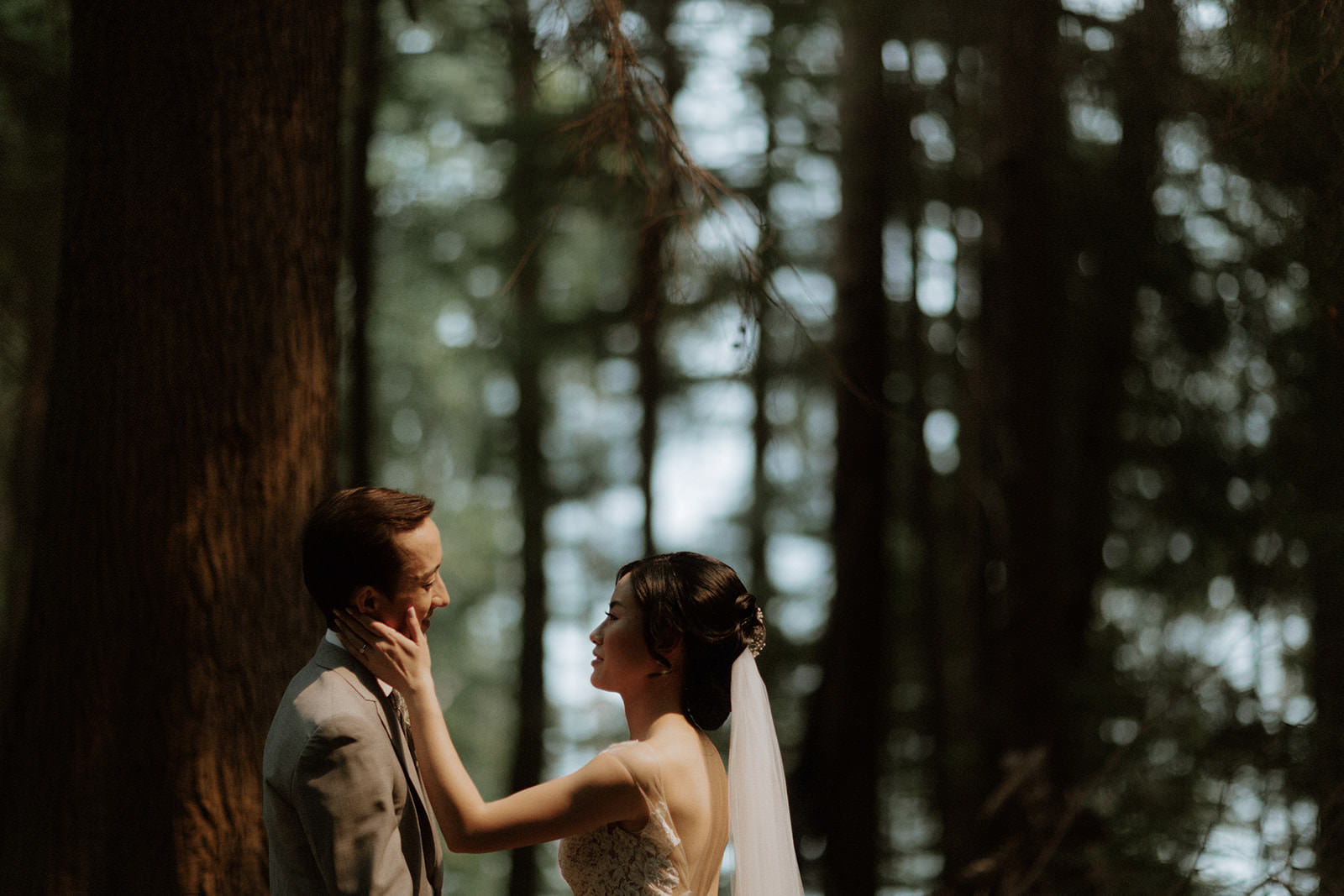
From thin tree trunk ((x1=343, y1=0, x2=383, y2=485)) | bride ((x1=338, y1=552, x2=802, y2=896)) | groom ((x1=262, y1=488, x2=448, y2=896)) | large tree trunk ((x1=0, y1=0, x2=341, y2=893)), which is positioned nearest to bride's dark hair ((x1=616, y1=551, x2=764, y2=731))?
bride ((x1=338, y1=552, x2=802, y2=896))

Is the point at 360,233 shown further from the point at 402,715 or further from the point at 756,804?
the point at 402,715

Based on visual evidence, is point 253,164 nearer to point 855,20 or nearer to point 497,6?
point 855,20

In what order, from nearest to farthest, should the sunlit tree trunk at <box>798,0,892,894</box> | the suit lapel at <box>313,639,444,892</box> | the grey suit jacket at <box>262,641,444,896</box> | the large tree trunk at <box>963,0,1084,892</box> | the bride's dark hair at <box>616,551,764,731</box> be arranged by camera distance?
1. the grey suit jacket at <box>262,641,444,896</box>
2. the suit lapel at <box>313,639,444,892</box>
3. the bride's dark hair at <box>616,551,764,731</box>
4. the large tree trunk at <box>963,0,1084,892</box>
5. the sunlit tree trunk at <box>798,0,892,894</box>

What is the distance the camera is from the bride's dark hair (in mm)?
3268

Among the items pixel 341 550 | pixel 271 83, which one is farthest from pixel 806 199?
pixel 341 550

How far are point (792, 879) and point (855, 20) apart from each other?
833cm

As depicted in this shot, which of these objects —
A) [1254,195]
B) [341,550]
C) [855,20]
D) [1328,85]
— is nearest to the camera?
[341,550]

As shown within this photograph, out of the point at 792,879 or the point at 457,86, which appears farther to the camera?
the point at 457,86

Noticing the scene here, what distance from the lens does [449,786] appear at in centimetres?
278

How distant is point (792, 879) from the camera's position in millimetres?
3678

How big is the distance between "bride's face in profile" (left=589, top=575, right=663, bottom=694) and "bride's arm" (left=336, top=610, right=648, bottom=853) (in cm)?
40

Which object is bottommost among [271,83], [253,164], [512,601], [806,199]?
[512,601]

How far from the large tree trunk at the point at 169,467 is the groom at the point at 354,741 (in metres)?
0.94

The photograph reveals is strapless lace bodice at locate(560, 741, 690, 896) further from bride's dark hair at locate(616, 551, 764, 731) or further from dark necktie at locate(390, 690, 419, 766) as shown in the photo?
dark necktie at locate(390, 690, 419, 766)
